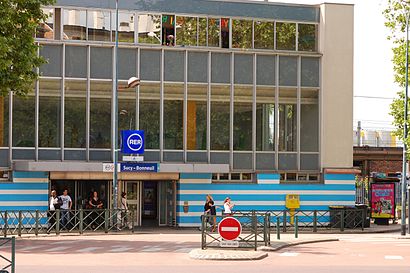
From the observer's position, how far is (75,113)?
4153 centimetres

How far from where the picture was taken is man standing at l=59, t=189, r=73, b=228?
3708 cm


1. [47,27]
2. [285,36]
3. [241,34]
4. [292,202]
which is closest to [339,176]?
[292,202]

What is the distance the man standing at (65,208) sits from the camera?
Result: 37084 mm

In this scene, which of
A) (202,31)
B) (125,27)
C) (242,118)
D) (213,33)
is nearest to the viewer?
(125,27)

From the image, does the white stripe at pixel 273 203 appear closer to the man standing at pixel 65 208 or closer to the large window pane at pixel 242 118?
the large window pane at pixel 242 118

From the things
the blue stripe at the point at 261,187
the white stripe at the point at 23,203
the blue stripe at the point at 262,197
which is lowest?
the white stripe at the point at 23,203

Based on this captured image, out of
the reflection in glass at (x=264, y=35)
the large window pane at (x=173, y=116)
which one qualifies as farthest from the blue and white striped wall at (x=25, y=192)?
the reflection in glass at (x=264, y=35)

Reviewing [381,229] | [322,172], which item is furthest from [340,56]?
[381,229]

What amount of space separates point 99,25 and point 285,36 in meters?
8.64

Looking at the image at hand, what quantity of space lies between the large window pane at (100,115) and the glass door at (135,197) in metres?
2.48

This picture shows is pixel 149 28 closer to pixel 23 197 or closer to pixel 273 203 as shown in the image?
pixel 23 197

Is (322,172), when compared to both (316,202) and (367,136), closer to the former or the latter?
(316,202)

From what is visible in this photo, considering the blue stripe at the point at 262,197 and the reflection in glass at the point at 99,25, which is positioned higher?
the reflection in glass at the point at 99,25

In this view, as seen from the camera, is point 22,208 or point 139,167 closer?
point 22,208
